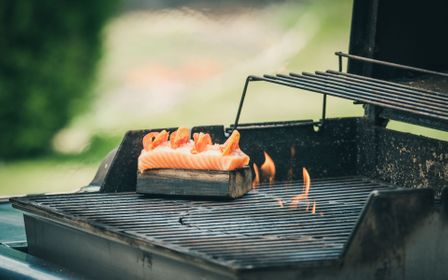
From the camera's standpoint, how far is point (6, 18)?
12.5 metres

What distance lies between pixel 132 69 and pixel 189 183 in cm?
1134

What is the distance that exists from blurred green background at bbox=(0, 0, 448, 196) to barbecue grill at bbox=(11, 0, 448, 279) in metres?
5.41

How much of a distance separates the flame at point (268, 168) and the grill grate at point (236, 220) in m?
0.12

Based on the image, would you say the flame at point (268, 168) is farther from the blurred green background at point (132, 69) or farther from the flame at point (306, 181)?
the blurred green background at point (132, 69)

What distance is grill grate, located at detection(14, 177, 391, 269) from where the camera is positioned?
4.39 m

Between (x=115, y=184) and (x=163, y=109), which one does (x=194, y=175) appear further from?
(x=163, y=109)

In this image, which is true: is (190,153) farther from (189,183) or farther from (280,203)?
(280,203)

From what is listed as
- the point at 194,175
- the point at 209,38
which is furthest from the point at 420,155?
the point at 209,38

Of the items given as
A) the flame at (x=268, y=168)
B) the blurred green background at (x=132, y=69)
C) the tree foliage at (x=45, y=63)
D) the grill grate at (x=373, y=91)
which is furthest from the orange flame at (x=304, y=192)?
the tree foliage at (x=45, y=63)

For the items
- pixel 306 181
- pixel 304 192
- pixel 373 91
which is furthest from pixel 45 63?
pixel 373 91

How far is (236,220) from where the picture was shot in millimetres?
5031

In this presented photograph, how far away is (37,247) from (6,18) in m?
7.74

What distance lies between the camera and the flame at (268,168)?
19.4 ft

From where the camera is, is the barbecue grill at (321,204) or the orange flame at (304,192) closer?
the barbecue grill at (321,204)
